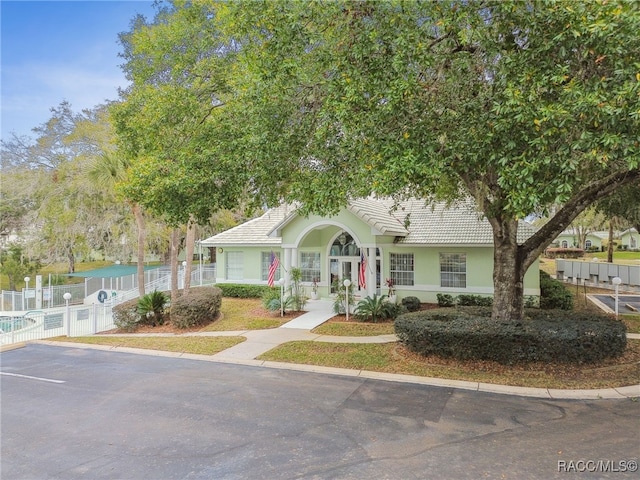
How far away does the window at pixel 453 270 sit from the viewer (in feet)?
59.7

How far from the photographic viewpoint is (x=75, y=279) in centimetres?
3481

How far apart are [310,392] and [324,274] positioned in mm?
12900

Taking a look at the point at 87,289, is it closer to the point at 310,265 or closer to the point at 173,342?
the point at 310,265

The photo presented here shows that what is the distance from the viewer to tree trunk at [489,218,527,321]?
10445 millimetres

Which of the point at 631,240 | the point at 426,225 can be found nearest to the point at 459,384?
the point at 426,225

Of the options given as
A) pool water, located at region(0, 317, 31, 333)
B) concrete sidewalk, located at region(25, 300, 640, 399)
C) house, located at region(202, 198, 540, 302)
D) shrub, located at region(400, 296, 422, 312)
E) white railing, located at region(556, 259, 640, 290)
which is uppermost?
house, located at region(202, 198, 540, 302)

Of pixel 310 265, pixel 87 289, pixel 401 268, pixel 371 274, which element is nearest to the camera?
pixel 371 274

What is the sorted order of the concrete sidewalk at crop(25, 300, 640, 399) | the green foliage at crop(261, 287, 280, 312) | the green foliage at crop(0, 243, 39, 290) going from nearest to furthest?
1. the concrete sidewalk at crop(25, 300, 640, 399)
2. the green foliage at crop(261, 287, 280, 312)
3. the green foliage at crop(0, 243, 39, 290)

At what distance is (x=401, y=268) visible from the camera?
63.3 feet

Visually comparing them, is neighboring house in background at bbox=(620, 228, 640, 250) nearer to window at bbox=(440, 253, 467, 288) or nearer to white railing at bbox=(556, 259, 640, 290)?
white railing at bbox=(556, 259, 640, 290)

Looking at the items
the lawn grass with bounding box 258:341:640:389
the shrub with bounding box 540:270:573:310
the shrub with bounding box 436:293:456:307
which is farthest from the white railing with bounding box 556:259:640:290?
the lawn grass with bounding box 258:341:640:389

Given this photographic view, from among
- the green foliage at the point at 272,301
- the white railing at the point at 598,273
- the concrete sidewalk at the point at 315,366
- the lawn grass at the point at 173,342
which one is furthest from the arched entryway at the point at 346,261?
the white railing at the point at 598,273

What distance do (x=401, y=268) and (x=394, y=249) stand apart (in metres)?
0.98

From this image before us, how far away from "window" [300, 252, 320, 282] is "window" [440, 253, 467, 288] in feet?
20.8
